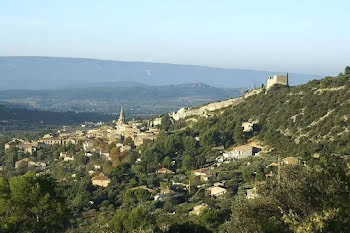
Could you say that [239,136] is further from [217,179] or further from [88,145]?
[88,145]

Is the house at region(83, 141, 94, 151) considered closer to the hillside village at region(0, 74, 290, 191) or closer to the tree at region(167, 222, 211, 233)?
the hillside village at region(0, 74, 290, 191)

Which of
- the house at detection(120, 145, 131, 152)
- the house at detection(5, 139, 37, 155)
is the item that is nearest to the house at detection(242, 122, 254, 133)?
the house at detection(120, 145, 131, 152)

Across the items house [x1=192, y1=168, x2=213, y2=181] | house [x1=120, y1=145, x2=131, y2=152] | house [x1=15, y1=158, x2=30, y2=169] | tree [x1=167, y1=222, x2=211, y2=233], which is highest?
tree [x1=167, y1=222, x2=211, y2=233]

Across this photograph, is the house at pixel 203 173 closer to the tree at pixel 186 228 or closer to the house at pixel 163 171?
the house at pixel 163 171

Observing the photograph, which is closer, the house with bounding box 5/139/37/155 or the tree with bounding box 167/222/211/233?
the tree with bounding box 167/222/211/233

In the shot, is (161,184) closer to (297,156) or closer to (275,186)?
(297,156)

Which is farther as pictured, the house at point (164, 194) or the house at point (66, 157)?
the house at point (66, 157)

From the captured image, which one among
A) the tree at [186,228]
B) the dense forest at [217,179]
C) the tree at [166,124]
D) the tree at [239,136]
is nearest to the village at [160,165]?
the dense forest at [217,179]
